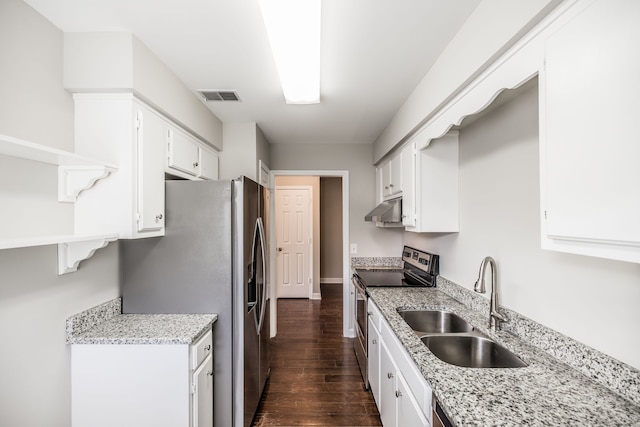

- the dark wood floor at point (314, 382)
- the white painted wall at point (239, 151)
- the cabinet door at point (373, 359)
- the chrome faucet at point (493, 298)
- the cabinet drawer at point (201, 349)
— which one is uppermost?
the white painted wall at point (239, 151)

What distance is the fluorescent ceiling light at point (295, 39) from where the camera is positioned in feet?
3.76

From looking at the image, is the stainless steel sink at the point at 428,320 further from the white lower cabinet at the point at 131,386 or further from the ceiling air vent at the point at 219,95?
the ceiling air vent at the point at 219,95

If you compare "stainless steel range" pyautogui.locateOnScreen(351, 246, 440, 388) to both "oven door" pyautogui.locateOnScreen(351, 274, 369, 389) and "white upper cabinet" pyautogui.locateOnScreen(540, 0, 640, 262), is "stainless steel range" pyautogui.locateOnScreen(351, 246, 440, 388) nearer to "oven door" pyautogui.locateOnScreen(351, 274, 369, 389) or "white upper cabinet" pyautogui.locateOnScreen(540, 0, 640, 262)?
"oven door" pyautogui.locateOnScreen(351, 274, 369, 389)

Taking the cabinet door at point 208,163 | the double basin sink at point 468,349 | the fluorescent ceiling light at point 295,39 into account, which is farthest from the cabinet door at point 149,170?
the double basin sink at point 468,349

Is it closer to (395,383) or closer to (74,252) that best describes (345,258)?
(395,383)

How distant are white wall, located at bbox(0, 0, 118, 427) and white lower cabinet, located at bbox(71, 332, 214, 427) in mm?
83

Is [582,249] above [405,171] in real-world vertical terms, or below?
below

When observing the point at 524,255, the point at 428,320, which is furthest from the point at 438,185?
the point at 428,320

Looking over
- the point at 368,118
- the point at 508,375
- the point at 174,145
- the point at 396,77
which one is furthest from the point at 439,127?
the point at 174,145

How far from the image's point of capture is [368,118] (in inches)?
112

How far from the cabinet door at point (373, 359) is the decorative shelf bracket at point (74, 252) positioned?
1.88 m

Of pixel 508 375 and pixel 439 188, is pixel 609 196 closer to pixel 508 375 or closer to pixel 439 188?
pixel 508 375

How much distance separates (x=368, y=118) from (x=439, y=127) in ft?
3.69

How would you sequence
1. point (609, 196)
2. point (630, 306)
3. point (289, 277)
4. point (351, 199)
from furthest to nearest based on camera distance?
point (289, 277) → point (351, 199) → point (630, 306) → point (609, 196)
